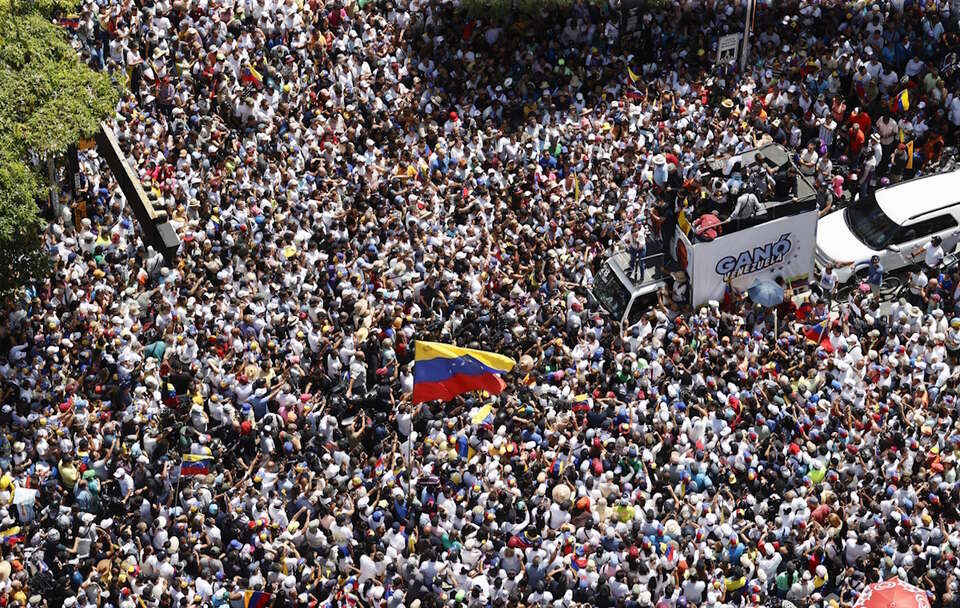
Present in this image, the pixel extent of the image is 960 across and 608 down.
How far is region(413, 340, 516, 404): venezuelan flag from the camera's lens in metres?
22.5

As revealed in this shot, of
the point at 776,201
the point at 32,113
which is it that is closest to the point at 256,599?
the point at 32,113

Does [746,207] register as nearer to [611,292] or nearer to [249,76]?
[611,292]

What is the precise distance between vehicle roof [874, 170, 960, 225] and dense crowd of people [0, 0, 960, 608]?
5.33 ft

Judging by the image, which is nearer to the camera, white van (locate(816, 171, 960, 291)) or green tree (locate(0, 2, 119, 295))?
green tree (locate(0, 2, 119, 295))

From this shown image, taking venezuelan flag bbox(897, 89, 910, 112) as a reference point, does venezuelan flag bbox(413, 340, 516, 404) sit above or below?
below

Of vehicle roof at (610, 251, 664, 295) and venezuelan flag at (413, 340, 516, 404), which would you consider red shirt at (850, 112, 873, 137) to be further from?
venezuelan flag at (413, 340, 516, 404)

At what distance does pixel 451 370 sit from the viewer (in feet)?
74.3

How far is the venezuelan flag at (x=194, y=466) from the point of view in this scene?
75.0ft

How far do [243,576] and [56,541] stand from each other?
2869 mm

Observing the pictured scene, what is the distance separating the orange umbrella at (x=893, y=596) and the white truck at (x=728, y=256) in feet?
24.4

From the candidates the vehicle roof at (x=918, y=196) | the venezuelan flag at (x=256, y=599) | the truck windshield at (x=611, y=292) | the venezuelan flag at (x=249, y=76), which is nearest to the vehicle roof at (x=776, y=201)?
the truck windshield at (x=611, y=292)

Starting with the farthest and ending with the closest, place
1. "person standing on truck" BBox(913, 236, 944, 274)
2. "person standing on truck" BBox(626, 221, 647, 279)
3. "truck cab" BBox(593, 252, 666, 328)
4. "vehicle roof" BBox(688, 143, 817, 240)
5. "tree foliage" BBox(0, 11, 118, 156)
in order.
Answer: "person standing on truck" BBox(913, 236, 944, 274)
"person standing on truck" BBox(626, 221, 647, 279)
"vehicle roof" BBox(688, 143, 817, 240)
"truck cab" BBox(593, 252, 666, 328)
"tree foliage" BBox(0, 11, 118, 156)

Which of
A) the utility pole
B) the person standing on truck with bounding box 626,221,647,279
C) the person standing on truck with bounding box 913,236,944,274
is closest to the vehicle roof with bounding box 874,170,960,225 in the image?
the person standing on truck with bounding box 913,236,944,274

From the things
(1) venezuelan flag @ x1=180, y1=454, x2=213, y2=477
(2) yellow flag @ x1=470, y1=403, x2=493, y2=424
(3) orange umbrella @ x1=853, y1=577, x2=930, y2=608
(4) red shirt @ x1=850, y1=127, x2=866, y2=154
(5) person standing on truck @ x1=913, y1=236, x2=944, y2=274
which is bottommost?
(3) orange umbrella @ x1=853, y1=577, x2=930, y2=608
